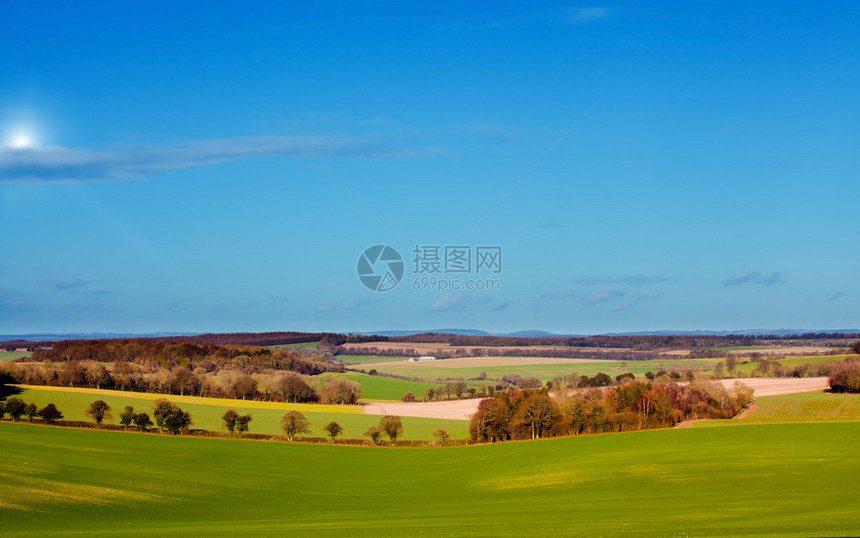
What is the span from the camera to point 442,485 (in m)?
37.1

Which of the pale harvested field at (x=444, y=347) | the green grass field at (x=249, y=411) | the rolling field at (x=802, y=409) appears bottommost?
the green grass field at (x=249, y=411)

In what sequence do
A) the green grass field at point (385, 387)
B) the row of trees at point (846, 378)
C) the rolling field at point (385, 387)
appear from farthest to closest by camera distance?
1. the green grass field at point (385, 387)
2. the rolling field at point (385, 387)
3. the row of trees at point (846, 378)

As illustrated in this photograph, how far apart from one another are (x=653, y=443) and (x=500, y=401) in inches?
695

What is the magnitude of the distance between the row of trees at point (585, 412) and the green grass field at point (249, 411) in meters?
3.73

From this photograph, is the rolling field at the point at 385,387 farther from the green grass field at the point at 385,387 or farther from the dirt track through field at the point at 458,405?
the dirt track through field at the point at 458,405

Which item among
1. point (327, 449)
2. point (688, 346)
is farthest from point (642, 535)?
point (688, 346)

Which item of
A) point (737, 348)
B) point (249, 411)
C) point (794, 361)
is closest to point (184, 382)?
point (249, 411)

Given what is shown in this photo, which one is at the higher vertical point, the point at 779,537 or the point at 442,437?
the point at 779,537

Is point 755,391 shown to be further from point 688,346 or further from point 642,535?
point 688,346

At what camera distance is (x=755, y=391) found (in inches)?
2901

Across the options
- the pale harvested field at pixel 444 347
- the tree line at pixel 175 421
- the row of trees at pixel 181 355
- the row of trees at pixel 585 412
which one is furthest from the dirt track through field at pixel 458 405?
the pale harvested field at pixel 444 347

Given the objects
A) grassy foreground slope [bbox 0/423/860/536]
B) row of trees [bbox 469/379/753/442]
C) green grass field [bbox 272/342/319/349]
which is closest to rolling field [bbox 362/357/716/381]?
green grass field [bbox 272/342/319/349]

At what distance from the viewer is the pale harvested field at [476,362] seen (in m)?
133

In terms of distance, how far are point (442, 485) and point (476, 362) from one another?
101 meters
